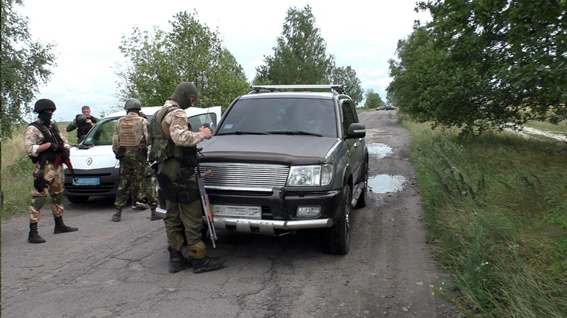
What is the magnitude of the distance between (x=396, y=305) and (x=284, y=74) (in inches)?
1492

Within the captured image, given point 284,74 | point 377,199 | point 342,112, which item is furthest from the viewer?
point 284,74

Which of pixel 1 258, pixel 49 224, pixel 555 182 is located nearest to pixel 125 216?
pixel 49 224

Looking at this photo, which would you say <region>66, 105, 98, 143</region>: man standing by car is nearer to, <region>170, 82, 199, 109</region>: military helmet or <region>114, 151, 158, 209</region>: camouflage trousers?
<region>114, 151, 158, 209</region>: camouflage trousers

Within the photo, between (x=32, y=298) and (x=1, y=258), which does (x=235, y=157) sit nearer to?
(x=32, y=298)

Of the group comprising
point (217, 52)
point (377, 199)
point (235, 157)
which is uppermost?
point (217, 52)

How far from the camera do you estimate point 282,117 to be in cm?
545

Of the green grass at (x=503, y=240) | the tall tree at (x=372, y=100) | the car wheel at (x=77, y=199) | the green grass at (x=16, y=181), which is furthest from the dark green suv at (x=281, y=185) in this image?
the tall tree at (x=372, y=100)

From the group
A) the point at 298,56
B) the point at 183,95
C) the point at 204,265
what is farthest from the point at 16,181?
the point at 298,56

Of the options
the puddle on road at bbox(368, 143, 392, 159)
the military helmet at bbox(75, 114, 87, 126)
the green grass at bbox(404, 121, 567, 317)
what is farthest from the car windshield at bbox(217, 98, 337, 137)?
the puddle on road at bbox(368, 143, 392, 159)

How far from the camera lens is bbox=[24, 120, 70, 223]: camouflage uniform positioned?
547cm

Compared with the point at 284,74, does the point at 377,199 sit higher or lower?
lower

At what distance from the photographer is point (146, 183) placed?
Result: 707 centimetres

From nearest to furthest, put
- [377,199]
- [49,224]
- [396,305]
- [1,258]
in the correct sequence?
1. [396,305]
2. [1,258]
3. [49,224]
4. [377,199]

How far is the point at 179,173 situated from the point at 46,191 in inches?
108
